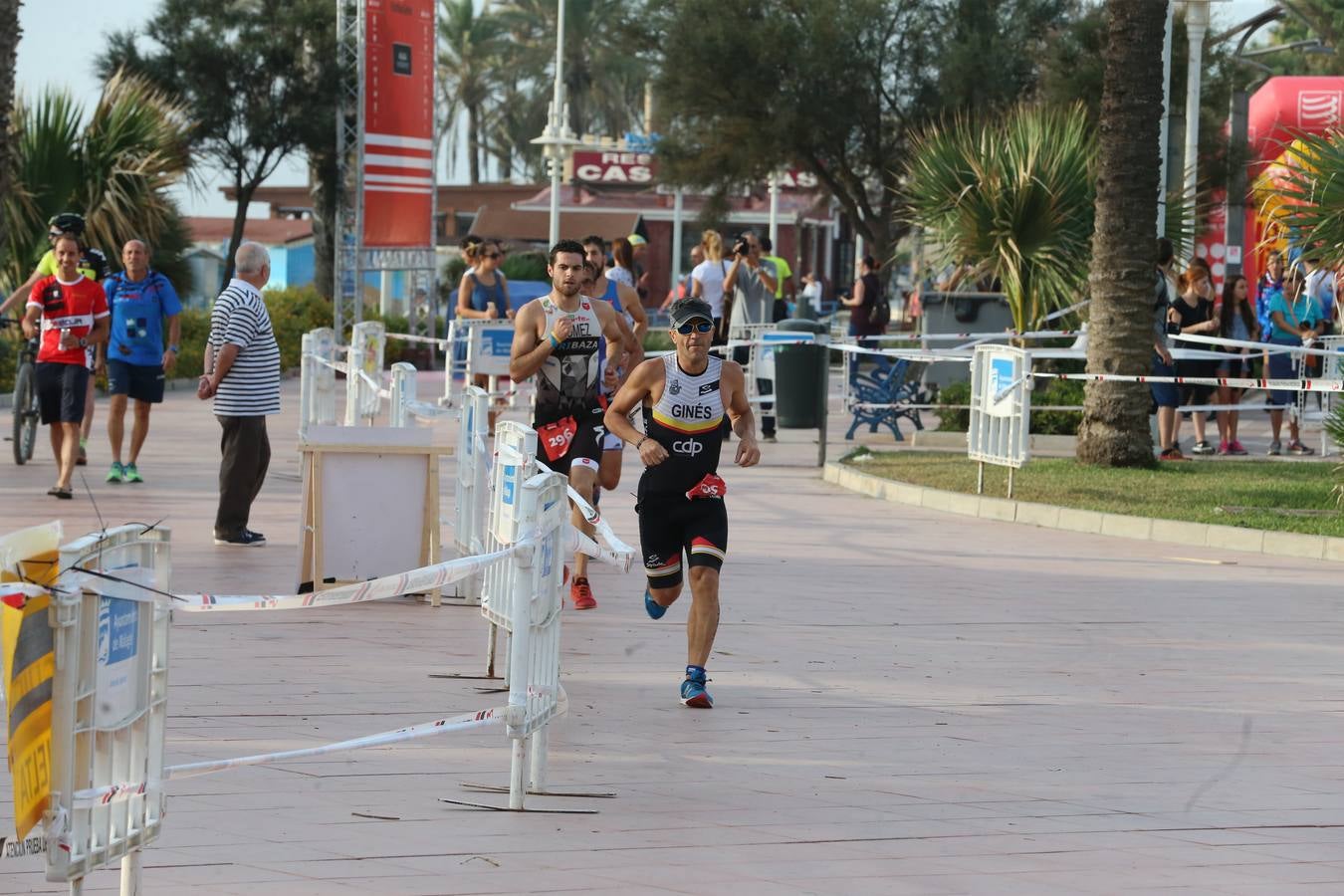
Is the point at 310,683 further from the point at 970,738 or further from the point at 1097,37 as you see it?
the point at 1097,37

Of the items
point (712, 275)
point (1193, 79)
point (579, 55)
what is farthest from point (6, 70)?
point (579, 55)

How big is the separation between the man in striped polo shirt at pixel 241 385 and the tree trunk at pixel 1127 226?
24.8ft

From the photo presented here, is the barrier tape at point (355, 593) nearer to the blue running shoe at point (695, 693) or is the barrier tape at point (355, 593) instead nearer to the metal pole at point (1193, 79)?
the blue running shoe at point (695, 693)

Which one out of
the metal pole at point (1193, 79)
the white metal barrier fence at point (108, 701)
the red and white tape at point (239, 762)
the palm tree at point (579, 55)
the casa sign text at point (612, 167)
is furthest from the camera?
the palm tree at point (579, 55)

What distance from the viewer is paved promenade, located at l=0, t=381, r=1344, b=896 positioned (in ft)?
18.1

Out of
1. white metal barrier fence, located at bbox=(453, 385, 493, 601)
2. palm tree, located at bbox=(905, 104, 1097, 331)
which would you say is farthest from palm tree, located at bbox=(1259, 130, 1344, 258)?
white metal barrier fence, located at bbox=(453, 385, 493, 601)

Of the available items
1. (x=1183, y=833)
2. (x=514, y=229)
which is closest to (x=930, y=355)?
(x=1183, y=833)

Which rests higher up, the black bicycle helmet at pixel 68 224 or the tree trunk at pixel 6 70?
the tree trunk at pixel 6 70

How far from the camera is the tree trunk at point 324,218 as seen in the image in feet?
129

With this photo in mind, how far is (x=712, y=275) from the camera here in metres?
20.9

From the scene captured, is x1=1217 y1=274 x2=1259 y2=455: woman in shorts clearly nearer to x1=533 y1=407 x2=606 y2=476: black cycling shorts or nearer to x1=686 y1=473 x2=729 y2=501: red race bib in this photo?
x1=533 y1=407 x2=606 y2=476: black cycling shorts

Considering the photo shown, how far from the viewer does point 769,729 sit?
741 centimetres

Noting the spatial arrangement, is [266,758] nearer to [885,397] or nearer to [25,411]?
[25,411]

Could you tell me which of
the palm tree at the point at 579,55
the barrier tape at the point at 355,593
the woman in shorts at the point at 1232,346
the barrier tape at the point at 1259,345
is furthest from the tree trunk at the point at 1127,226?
the palm tree at the point at 579,55
